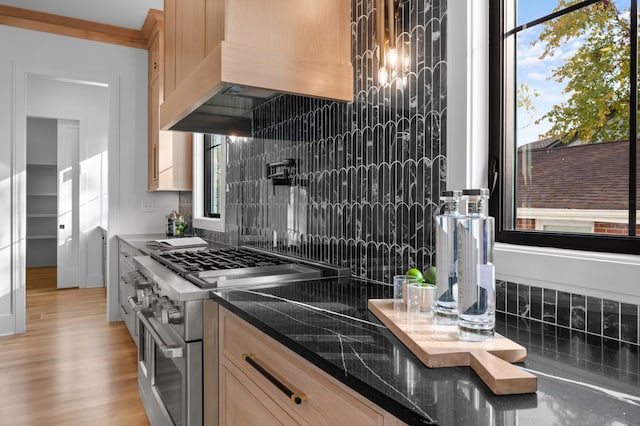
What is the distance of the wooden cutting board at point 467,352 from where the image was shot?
678 mm

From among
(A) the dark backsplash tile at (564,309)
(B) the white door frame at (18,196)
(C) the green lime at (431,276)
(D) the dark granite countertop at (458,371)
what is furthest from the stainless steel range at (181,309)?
(B) the white door frame at (18,196)

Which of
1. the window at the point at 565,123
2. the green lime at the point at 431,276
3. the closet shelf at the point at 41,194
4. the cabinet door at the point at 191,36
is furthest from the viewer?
the closet shelf at the point at 41,194

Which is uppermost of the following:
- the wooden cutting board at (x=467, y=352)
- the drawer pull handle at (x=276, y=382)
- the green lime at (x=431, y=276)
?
the green lime at (x=431, y=276)

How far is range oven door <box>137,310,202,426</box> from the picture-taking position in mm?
1471

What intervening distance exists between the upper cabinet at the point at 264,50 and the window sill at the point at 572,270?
94 cm

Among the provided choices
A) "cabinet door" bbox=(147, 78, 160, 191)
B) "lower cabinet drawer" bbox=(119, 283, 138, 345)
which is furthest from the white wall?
"lower cabinet drawer" bbox=(119, 283, 138, 345)

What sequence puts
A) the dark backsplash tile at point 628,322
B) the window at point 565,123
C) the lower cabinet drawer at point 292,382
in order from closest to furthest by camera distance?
the lower cabinet drawer at point 292,382, the dark backsplash tile at point 628,322, the window at point 565,123

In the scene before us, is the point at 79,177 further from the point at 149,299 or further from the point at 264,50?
the point at 264,50

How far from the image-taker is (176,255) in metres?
2.36

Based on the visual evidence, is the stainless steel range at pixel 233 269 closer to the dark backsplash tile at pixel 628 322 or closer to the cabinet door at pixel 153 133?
the dark backsplash tile at pixel 628 322

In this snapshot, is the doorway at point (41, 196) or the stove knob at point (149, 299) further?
the doorway at point (41, 196)

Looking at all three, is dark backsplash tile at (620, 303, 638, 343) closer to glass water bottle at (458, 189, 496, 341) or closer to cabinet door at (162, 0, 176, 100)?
glass water bottle at (458, 189, 496, 341)

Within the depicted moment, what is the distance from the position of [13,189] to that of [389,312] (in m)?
4.04

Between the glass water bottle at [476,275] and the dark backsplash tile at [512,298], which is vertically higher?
the glass water bottle at [476,275]
